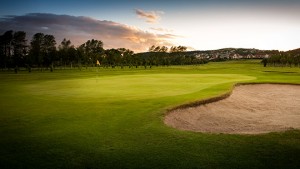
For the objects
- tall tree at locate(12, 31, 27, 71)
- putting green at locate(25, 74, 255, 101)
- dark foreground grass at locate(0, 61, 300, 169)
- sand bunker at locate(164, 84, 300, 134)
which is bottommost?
sand bunker at locate(164, 84, 300, 134)

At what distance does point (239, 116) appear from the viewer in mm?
17344

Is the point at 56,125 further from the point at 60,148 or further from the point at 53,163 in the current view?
the point at 53,163

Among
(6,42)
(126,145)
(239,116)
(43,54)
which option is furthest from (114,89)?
(6,42)

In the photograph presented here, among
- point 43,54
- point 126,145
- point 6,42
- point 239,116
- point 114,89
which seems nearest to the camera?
point 126,145

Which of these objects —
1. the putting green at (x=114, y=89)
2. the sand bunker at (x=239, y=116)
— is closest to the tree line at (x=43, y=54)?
the putting green at (x=114, y=89)

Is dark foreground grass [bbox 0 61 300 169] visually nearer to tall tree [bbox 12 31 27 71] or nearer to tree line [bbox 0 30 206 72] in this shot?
tree line [bbox 0 30 206 72]

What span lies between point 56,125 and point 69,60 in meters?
145

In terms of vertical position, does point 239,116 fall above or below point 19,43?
below

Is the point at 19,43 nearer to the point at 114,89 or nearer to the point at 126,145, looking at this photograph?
the point at 114,89

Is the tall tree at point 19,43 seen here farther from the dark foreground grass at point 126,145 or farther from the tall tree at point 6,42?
the dark foreground grass at point 126,145

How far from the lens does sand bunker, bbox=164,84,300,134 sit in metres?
13.6

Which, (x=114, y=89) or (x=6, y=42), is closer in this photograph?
(x=114, y=89)

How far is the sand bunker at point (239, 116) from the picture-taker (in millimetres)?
13570

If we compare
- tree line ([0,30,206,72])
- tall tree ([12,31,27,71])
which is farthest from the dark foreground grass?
tall tree ([12,31,27,71])
